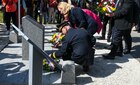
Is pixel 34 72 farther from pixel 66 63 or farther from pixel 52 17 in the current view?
pixel 52 17

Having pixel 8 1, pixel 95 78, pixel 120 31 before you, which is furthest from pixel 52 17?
pixel 95 78

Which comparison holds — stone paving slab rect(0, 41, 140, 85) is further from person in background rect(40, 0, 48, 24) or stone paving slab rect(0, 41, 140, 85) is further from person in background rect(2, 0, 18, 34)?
person in background rect(40, 0, 48, 24)

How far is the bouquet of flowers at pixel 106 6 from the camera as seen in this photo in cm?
1007

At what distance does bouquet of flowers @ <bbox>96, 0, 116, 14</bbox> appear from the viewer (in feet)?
33.0

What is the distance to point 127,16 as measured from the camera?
9.11 meters

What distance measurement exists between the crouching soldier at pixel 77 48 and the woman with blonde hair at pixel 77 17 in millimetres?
608

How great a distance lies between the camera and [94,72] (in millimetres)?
7852

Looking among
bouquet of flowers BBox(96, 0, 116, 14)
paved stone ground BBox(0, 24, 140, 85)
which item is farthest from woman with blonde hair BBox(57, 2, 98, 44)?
bouquet of flowers BBox(96, 0, 116, 14)

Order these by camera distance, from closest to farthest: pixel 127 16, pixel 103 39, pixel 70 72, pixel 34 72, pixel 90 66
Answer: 1. pixel 34 72
2. pixel 70 72
3. pixel 90 66
4. pixel 127 16
5. pixel 103 39

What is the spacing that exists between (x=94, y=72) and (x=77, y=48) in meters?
0.77

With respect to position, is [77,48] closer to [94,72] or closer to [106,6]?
[94,72]

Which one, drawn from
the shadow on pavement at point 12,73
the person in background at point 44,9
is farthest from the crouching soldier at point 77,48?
the person in background at point 44,9

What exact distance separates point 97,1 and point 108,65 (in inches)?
138

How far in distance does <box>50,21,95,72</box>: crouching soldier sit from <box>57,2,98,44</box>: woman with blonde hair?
24.0 inches
